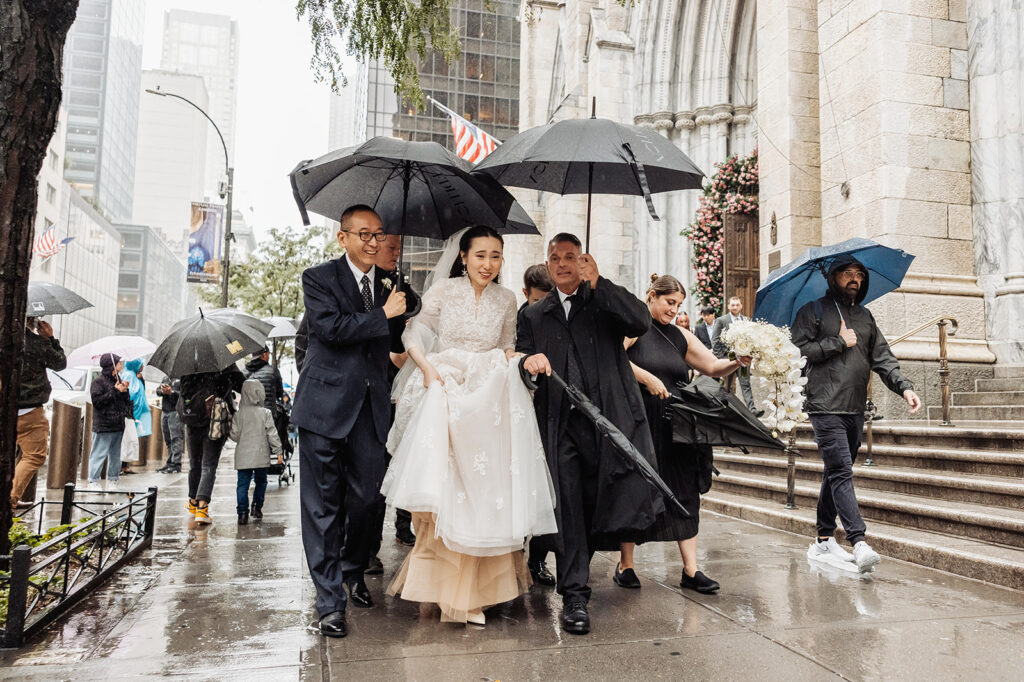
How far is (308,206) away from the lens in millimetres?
5543

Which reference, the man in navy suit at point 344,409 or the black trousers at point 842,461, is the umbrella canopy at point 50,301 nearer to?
the man in navy suit at point 344,409

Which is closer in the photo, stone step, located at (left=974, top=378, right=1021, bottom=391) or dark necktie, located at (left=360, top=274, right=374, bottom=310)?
dark necktie, located at (left=360, top=274, right=374, bottom=310)

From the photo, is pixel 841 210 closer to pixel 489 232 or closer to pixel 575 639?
pixel 489 232

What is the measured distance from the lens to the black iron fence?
3.77 meters

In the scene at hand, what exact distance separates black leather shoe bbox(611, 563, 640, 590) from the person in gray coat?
14.2 ft

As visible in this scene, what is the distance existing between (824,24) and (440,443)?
9684 millimetres

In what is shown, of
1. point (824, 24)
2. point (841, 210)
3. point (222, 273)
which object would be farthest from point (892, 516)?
point (222, 273)

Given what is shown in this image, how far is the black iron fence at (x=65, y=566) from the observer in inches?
148

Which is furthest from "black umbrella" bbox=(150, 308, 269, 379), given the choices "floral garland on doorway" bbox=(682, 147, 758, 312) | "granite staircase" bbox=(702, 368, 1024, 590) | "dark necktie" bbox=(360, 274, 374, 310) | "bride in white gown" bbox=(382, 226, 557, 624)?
"floral garland on doorway" bbox=(682, 147, 758, 312)

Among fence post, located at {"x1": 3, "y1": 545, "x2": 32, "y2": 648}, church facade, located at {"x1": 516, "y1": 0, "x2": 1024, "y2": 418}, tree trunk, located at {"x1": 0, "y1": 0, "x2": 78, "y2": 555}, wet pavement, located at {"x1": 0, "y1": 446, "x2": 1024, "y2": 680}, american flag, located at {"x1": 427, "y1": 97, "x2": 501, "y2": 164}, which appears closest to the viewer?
wet pavement, located at {"x1": 0, "y1": 446, "x2": 1024, "y2": 680}

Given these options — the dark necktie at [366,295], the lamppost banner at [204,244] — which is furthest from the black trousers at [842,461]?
the lamppost banner at [204,244]

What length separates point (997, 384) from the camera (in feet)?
30.3

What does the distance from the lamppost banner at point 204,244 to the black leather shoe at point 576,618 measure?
62.6 feet

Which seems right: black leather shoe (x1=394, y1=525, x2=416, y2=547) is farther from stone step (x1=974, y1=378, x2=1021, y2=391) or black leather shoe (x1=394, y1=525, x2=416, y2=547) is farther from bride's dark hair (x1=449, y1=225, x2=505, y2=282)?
stone step (x1=974, y1=378, x2=1021, y2=391)
